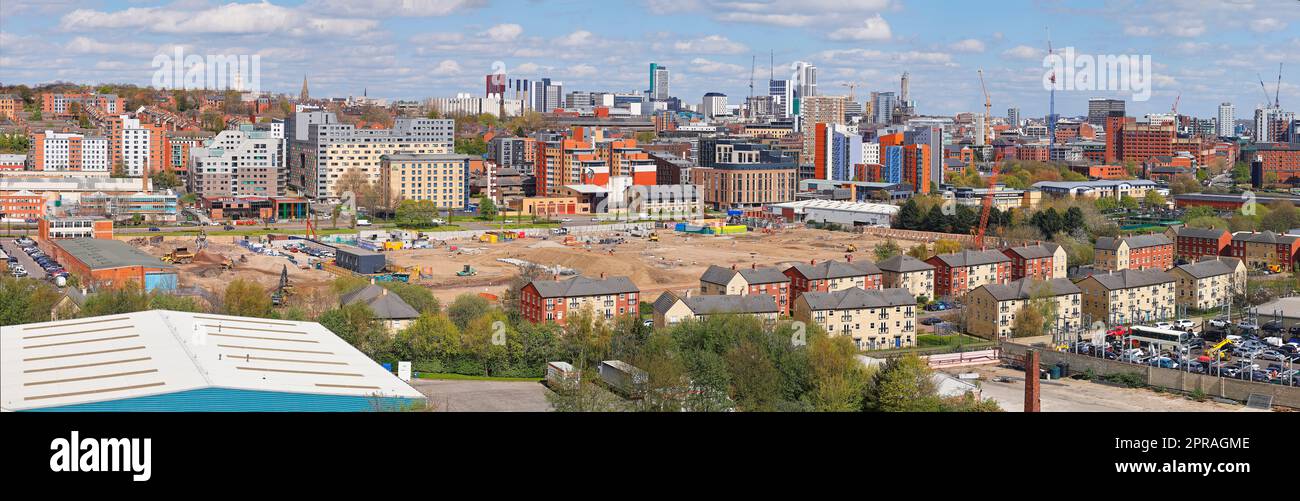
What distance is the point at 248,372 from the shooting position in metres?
3.71

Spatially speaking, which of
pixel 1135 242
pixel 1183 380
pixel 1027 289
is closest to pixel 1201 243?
pixel 1135 242

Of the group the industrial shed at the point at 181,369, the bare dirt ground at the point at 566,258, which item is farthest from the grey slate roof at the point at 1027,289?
the industrial shed at the point at 181,369

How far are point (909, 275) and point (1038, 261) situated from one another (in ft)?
4.43

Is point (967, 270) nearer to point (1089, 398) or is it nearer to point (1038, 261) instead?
point (1038, 261)

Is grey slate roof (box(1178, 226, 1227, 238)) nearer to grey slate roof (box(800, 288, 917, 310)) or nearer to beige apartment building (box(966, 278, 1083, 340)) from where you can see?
beige apartment building (box(966, 278, 1083, 340))

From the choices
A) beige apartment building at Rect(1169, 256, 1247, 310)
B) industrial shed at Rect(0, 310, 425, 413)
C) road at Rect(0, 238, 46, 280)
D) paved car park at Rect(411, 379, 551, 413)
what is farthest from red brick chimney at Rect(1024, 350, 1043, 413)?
road at Rect(0, 238, 46, 280)

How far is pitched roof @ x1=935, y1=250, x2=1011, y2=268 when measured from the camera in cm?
904

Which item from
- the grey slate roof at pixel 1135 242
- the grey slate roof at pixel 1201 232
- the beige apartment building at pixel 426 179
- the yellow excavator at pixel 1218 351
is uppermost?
the beige apartment building at pixel 426 179

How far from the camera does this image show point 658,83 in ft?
147

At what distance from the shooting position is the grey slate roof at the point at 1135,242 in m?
10.1

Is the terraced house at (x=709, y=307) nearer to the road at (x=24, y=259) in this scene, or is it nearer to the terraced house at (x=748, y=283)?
the terraced house at (x=748, y=283)

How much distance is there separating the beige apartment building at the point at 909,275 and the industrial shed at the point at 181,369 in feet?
15.8

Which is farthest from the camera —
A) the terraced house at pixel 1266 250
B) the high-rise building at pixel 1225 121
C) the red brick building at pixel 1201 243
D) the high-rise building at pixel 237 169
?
the high-rise building at pixel 1225 121
